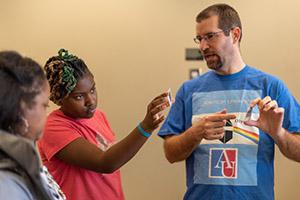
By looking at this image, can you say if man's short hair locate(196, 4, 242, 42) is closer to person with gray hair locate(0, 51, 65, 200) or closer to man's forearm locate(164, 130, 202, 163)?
man's forearm locate(164, 130, 202, 163)

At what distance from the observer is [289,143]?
5.19 feet

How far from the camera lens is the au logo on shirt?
1.66 meters

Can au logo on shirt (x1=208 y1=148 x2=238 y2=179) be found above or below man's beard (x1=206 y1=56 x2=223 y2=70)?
below

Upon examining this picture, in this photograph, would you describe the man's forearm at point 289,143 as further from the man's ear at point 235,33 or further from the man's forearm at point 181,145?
the man's ear at point 235,33

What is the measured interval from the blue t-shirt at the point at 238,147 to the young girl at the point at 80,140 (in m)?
0.28

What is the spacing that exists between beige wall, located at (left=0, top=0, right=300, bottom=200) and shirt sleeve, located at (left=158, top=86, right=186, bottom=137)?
1029mm

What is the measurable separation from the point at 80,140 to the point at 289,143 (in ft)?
2.80

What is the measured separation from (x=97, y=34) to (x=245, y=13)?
1110mm

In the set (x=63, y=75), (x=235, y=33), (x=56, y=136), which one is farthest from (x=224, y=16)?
(x=56, y=136)

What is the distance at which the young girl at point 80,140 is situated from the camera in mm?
1607

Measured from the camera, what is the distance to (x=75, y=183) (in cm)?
167

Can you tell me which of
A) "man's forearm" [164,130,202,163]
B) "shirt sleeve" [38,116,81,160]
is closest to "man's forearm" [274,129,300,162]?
"man's forearm" [164,130,202,163]

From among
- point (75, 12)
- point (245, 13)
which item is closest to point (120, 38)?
point (75, 12)

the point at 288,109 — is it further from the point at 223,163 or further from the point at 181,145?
the point at 181,145
